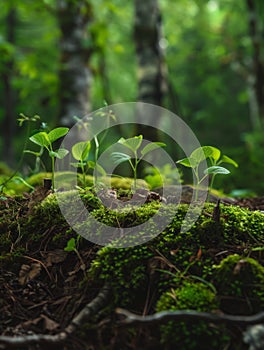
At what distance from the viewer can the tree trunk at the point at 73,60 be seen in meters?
5.61

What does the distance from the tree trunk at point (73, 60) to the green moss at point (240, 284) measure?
436cm

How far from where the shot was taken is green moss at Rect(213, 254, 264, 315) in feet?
4.74

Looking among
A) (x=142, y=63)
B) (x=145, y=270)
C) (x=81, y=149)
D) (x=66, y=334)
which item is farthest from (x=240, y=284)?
(x=142, y=63)

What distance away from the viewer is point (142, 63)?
5.99m

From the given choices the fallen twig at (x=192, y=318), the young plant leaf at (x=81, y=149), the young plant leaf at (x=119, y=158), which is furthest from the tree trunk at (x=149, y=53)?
the fallen twig at (x=192, y=318)

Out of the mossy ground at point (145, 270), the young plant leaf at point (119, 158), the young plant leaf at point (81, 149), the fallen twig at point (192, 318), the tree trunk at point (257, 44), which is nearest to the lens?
the fallen twig at point (192, 318)

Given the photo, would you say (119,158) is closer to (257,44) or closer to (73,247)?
(73,247)

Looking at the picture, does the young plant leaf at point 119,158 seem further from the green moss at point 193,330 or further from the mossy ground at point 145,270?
the green moss at point 193,330

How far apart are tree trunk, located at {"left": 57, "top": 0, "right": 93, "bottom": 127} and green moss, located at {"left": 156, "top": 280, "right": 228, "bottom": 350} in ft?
14.6

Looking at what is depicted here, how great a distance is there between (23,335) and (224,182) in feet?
16.5

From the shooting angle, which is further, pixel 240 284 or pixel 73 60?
pixel 73 60

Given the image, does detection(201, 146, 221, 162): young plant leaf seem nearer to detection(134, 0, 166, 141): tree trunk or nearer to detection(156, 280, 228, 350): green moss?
detection(156, 280, 228, 350): green moss

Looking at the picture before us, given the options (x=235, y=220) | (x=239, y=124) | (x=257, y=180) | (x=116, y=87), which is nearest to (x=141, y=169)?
(x=257, y=180)

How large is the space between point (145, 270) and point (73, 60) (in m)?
4.89
